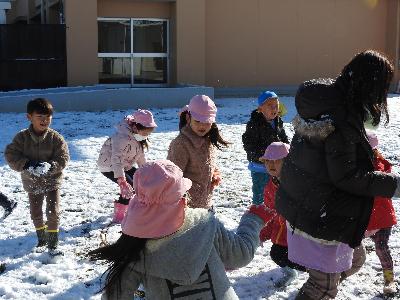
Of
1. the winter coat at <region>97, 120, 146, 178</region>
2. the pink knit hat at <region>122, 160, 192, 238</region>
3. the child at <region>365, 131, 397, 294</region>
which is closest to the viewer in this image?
the pink knit hat at <region>122, 160, 192, 238</region>

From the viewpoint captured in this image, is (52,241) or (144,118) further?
(144,118)

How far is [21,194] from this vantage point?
274 inches

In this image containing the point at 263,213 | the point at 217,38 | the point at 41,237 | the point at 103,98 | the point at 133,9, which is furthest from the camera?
the point at 217,38

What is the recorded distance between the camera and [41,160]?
192 inches

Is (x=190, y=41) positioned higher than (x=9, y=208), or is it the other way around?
(x=190, y=41)

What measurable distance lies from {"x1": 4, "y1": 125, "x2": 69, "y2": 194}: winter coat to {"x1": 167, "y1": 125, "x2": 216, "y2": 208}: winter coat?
1122mm

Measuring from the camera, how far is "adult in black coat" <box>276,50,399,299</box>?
264 centimetres

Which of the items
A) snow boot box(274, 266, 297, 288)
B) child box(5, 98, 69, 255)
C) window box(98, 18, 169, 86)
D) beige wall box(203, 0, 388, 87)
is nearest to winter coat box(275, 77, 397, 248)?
snow boot box(274, 266, 297, 288)

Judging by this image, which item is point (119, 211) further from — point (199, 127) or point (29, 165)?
point (199, 127)

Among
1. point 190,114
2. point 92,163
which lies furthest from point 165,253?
Answer: point 92,163

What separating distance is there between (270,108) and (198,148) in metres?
1.23

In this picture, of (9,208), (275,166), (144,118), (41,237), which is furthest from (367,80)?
(9,208)

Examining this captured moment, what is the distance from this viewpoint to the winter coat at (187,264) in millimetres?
2100

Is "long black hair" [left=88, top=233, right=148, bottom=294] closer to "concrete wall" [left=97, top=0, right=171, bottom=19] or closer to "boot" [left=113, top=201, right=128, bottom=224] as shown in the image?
"boot" [left=113, top=201, right=128, bottom=224]
